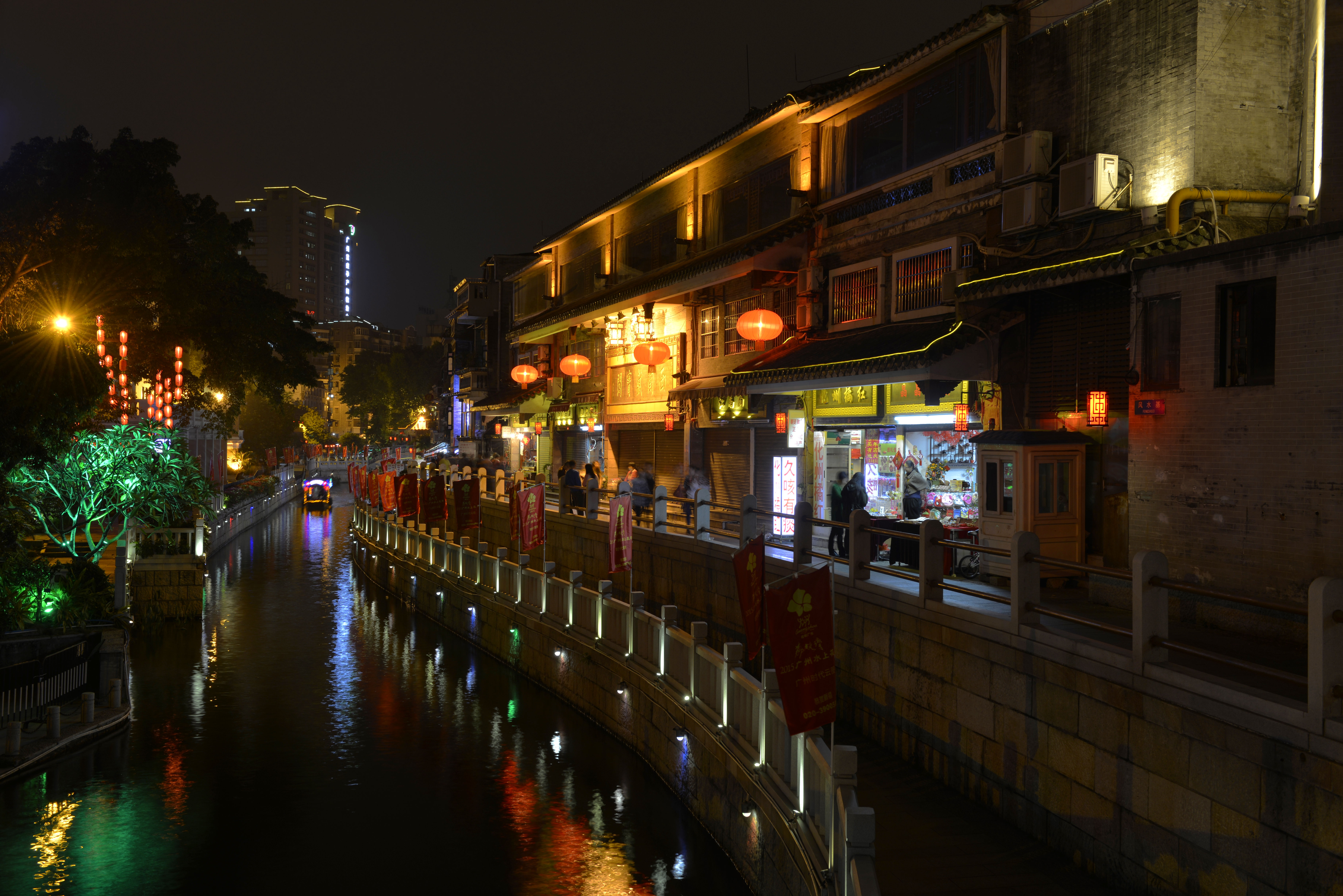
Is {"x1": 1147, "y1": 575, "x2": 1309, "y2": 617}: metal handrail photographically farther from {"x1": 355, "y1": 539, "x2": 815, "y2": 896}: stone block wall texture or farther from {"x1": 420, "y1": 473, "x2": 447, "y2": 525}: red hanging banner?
{"x1": 420, "y1": 473, "x2": 447, "y2": 525}: red hanging banner

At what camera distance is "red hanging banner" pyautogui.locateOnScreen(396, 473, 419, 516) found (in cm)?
2805

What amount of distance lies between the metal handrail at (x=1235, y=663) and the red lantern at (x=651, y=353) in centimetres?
1618

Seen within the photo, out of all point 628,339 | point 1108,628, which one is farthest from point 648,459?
point 1108,628

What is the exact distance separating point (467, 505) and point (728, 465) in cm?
673

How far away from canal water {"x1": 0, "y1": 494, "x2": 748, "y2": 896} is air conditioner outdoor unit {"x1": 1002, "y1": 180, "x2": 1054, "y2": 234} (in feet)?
29.8

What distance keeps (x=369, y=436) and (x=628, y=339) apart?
75747mm

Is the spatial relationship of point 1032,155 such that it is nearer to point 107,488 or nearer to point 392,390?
point 107,488

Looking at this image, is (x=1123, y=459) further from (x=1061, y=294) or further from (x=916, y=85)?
(x=916, y=85)

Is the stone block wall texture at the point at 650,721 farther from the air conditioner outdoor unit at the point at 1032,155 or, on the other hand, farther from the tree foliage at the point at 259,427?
the tree foliage at the point at 259,427

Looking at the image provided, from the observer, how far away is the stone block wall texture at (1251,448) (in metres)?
9.09

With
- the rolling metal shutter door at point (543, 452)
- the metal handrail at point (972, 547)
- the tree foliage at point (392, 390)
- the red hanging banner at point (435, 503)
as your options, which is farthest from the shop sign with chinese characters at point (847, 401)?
the tree foliage at point (392, 390)

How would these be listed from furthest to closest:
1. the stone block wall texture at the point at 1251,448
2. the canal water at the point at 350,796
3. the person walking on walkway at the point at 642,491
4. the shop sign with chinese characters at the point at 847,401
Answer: the person walking on walkway at the point at 642,491 → the shop sign with chinese characters at the point at 847,401 → the canal water at the point at 350,796 → the stone block wall texture at the point at 1251,448

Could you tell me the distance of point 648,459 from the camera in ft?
93.8

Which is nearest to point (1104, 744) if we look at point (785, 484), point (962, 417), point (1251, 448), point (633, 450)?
point (1251, 448)
